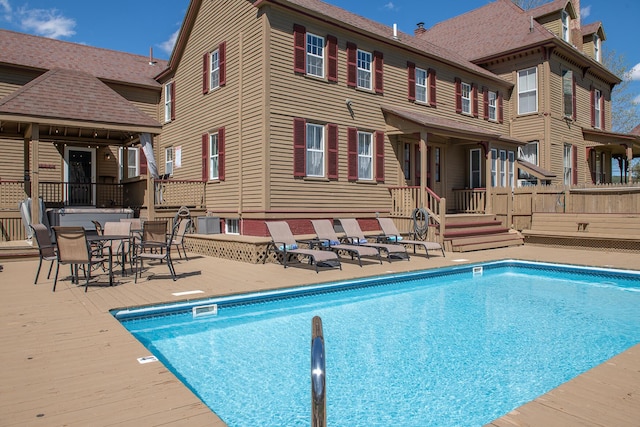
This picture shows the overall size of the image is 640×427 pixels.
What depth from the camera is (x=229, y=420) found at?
394 centimetres

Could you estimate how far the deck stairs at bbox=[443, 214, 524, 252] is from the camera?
1413cm

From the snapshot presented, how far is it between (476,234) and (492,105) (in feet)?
27.7

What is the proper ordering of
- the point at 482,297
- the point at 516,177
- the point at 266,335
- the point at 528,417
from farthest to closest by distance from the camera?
the point at 516,177 < the point at 482,297 < the point at 266,335 < the point at 528,417

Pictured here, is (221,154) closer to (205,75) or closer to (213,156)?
(213,156)

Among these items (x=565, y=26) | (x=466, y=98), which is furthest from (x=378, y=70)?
(x=565, y=26)

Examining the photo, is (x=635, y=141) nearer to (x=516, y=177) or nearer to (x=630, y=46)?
(x=516, y=177)

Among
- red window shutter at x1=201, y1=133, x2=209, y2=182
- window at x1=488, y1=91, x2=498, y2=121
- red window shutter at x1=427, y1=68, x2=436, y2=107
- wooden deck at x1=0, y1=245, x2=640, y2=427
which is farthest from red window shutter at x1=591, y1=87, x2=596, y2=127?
wooden deck at x1=0, y1=245, x2=640, y2=427

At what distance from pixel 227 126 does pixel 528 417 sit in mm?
12852

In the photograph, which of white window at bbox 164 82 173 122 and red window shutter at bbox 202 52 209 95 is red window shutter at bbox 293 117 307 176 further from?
white window at bbox 164 82 173 122

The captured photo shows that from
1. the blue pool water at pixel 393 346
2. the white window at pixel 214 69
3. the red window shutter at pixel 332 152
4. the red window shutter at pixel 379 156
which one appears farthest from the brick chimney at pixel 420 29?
the blue pool water at pixel 393 346

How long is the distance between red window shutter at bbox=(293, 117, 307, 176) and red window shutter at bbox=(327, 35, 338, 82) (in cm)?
189

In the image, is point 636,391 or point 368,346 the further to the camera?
point 368,346

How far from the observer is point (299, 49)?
1328 cm

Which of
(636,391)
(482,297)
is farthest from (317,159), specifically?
(636,391)
